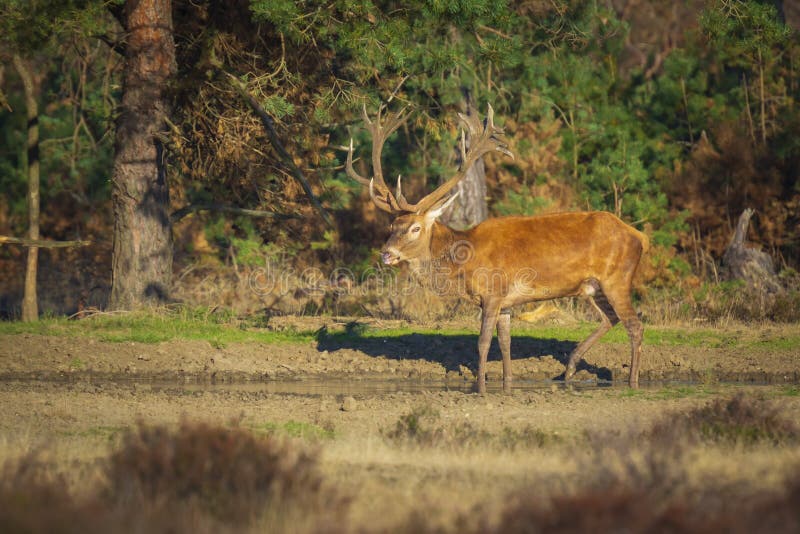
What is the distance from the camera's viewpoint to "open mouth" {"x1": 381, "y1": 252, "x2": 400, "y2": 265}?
44.6 ft

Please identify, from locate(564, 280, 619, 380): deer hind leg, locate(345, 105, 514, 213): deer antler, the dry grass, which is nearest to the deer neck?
locate(345, 105, 514, 213): deer antler

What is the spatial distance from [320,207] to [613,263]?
18.0 ft

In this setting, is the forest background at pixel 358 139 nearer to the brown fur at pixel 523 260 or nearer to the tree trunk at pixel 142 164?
the tree trunk at pixel 142 164

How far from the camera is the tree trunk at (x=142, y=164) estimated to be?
57.9 feet

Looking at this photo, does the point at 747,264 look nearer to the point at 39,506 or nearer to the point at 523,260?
the point at 523,260

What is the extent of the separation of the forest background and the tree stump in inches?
9.2


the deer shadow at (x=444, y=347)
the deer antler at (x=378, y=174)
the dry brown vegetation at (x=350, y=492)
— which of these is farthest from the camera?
the deer shadow at (x=444, y=347)

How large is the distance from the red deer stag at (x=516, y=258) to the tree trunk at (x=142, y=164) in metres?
5.79

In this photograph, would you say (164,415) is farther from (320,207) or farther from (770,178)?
(770,178)

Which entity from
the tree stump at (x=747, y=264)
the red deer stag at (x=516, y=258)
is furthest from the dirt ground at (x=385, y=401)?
the tree stump at (x=747, y=264)

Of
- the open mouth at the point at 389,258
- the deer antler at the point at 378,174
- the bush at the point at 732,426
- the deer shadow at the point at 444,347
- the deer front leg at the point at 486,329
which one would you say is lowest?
the bush at the point at 732,426

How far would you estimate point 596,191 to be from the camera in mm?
24359

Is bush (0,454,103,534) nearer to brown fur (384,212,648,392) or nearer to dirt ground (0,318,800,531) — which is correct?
dirt ground (0,318,800,531)

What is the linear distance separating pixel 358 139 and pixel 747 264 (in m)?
8.39
